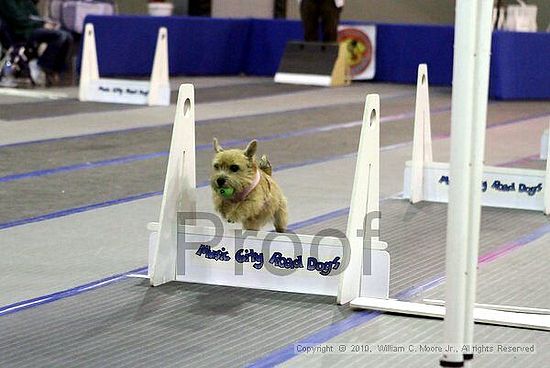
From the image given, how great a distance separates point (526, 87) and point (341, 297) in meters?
9.70

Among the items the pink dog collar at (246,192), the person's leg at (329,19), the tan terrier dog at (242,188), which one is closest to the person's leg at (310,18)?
the person's leg at (329,19)

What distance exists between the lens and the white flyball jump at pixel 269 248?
429 centimetres

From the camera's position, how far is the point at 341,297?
4.27 meters

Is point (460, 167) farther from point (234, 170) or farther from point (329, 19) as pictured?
point (329, 19)

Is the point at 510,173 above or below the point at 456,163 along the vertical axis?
below

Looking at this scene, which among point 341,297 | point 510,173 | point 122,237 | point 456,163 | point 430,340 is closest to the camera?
point 456,163

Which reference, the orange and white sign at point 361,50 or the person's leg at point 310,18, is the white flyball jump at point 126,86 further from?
the orange and white sign at point 361,50

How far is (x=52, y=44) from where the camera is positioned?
12.7 meters

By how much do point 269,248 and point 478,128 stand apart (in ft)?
5.78

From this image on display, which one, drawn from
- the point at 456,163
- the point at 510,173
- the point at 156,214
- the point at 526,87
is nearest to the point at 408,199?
the point at 510,173

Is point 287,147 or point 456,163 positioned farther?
point 287,147

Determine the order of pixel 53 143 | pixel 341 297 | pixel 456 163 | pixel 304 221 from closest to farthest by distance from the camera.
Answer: pixel 456 163 → pixel 341 297 → pixel 304 221 → pixel 53 143

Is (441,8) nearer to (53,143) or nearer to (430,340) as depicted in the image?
(53,143)

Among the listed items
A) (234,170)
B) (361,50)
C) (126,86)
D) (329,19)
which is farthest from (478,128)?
(361,50)
